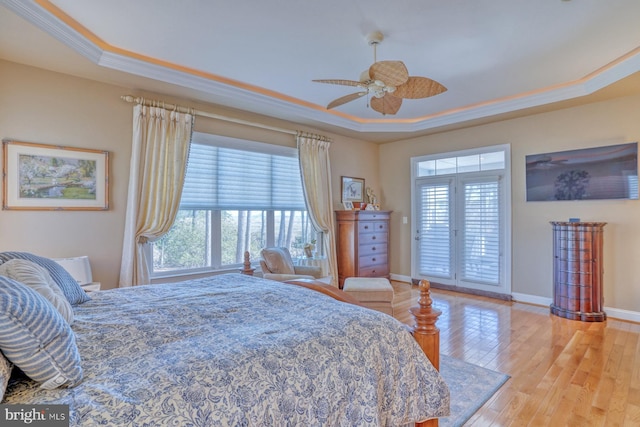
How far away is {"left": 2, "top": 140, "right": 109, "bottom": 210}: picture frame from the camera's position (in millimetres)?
2838

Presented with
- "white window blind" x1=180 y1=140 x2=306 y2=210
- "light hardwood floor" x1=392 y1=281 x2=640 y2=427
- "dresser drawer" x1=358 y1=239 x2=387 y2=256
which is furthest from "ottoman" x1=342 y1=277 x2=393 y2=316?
"white window blind" x1=180 y1=140 x2=306 y2=210

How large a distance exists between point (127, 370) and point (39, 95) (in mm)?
3203

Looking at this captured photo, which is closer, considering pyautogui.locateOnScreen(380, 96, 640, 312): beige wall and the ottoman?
the ottoman

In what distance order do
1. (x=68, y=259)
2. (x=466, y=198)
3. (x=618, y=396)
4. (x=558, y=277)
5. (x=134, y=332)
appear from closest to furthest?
(x=134, y=332) < (x=618, y=396) < (x=68, y=259) < (x=558, y=277) < (x=466, y=198)

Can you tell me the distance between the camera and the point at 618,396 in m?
2.21

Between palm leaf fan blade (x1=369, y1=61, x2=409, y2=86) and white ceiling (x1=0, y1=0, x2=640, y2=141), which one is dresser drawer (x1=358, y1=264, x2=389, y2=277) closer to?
white ceiling (x1=0, y1=0, x2=640, y2=141)

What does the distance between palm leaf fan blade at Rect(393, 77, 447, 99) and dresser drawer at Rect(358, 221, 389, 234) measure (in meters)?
2.68

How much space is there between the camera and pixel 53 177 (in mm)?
3035

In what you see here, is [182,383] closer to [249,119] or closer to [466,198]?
[249,119]

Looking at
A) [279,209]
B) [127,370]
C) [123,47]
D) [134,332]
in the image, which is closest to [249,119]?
[279,209]

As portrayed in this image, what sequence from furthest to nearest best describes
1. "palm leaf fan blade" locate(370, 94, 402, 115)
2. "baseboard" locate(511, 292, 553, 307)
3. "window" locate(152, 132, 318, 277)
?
"baseboard" locate(511, 292, 553, 307) → "window" locate(152, 132, 318, 277) → "palm leaf fan blade" locate(370, 94, 402, 115)

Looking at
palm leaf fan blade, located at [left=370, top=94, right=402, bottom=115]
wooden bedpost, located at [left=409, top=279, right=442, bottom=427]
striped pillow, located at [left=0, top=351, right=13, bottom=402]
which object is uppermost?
palm leaf fan blade, located at [left=370, top=94, right=402, bottom=115]

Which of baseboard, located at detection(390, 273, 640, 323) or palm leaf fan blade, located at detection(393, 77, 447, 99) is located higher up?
palm leaf fan blade, located at detection(393, 77, 447, 99)

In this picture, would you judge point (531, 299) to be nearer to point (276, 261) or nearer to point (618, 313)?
point (618, 313)
